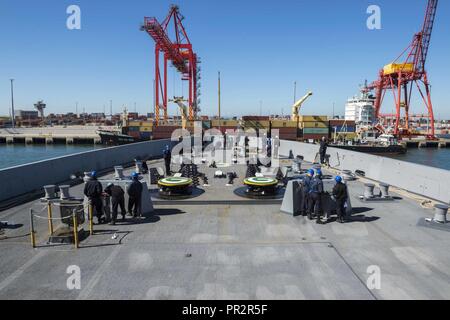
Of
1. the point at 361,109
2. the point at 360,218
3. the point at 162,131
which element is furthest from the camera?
the point at 361,109

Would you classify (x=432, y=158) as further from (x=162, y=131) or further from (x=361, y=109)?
(x=162, y=131)

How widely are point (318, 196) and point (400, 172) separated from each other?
6931 millimetres

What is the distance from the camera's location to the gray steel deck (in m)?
5.50

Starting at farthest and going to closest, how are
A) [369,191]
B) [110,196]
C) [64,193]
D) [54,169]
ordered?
[54,169]
[369,191]
[64,193]
[110,196]

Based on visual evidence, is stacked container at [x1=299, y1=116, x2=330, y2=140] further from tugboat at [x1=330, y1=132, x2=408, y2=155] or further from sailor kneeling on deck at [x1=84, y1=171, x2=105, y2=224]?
sailor kneeling on deck at [x1=84, y1=171, x2=105, y2=224]

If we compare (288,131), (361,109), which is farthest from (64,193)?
(361,109)

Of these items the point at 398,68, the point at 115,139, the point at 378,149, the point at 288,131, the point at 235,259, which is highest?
the point at 398,68

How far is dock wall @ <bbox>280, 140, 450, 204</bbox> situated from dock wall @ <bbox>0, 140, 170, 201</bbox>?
14644 millimetres

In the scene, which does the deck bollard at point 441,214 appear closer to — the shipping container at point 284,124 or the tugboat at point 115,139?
the shipping container at point 284,124

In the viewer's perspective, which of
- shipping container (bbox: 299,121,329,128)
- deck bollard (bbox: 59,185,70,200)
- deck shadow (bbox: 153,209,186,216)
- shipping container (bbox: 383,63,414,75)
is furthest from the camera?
shipping container (bbox: 383,63,414,75)

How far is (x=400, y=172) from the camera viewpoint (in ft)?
45.9

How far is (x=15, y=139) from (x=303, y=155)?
8858 centimetres

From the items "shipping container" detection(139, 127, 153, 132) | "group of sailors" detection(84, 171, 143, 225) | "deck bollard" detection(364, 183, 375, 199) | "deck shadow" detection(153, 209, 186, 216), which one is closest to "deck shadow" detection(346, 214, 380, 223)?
"deck bollard" detection(364, 183, 375, 199)

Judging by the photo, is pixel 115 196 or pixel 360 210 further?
pixel 360 210
